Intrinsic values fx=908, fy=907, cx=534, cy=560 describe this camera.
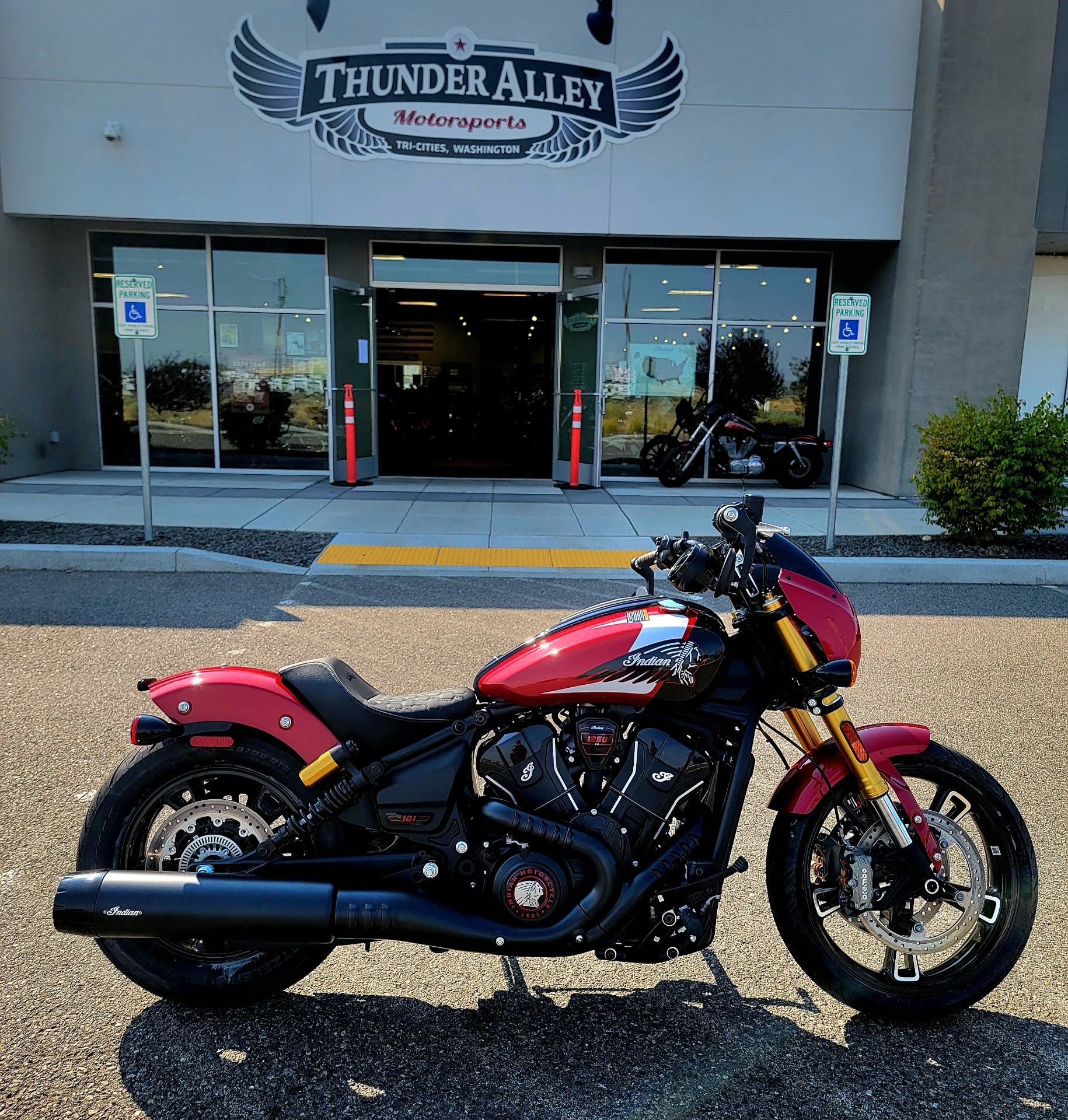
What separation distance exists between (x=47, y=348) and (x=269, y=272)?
12.2 ft

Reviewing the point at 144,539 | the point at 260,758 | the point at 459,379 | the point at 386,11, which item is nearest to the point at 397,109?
the point at 386,11

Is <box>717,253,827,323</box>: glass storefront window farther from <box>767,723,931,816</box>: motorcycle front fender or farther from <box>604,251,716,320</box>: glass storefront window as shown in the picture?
<box>767,723,931,816</box>: motorcycle front fender

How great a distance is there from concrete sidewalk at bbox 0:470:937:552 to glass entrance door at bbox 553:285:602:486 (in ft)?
1.60

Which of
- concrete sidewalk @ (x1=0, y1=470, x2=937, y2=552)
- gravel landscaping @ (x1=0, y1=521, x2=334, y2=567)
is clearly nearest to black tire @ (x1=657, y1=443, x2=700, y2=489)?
concrete sidewalk @ (x1=0, y1=470, x2=937, y2=552)

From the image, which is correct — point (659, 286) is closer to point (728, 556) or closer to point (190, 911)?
point (728, 556)

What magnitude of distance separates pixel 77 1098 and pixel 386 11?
14.2m

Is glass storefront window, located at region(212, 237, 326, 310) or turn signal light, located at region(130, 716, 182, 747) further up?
glass storefront window, located at region(212, 237, 326, 310)

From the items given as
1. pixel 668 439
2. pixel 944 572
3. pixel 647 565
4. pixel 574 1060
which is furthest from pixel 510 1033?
pixel 668 439

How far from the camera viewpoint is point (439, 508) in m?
11.9

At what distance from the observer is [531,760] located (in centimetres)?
241

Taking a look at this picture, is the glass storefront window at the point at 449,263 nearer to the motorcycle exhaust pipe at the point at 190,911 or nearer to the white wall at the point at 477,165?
the white wall at the point at 477,165

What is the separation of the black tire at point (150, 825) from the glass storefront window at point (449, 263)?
13833mm

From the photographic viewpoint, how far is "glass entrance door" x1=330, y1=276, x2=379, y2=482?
46.9 ft

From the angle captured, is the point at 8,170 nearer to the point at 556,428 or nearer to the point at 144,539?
the point at 144,539
